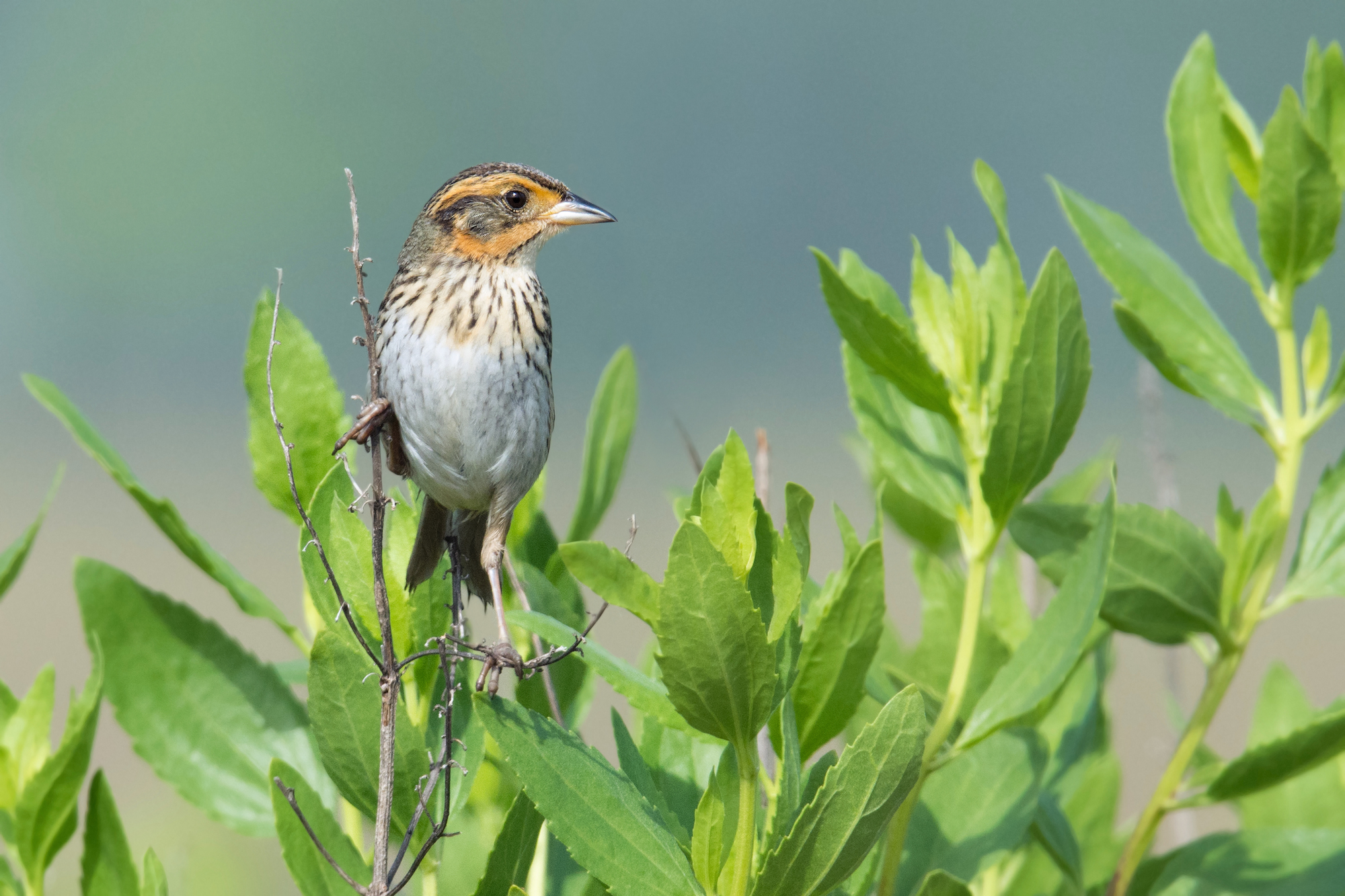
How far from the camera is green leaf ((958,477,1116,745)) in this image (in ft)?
4.02

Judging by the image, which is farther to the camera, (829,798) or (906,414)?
(906,414)

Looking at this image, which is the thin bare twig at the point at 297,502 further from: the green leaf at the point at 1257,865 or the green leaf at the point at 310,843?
the green leaf at the point at 1257,865

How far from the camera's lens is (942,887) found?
4.20 ft

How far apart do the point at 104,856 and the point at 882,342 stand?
1036 mm

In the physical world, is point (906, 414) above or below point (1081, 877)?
above

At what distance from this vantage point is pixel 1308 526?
1681 mm

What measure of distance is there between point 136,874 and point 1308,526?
1478 mm

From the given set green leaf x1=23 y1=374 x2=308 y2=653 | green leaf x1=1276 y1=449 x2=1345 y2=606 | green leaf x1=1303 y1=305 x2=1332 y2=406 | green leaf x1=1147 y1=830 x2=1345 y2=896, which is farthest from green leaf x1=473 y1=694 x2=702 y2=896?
green leaf x1=1303 y1=305 x2=1332 y2=406

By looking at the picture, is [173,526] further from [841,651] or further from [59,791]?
[841,651]

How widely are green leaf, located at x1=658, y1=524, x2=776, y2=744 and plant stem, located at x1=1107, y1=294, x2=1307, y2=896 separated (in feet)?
2.21

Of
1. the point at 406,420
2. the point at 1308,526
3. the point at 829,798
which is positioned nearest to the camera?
the point at 829,798

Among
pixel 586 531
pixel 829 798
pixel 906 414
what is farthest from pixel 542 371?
pixel 829 798

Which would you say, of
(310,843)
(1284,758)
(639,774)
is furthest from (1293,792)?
(310,843)

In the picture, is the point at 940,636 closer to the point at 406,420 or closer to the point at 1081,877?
the point at 1081,877
